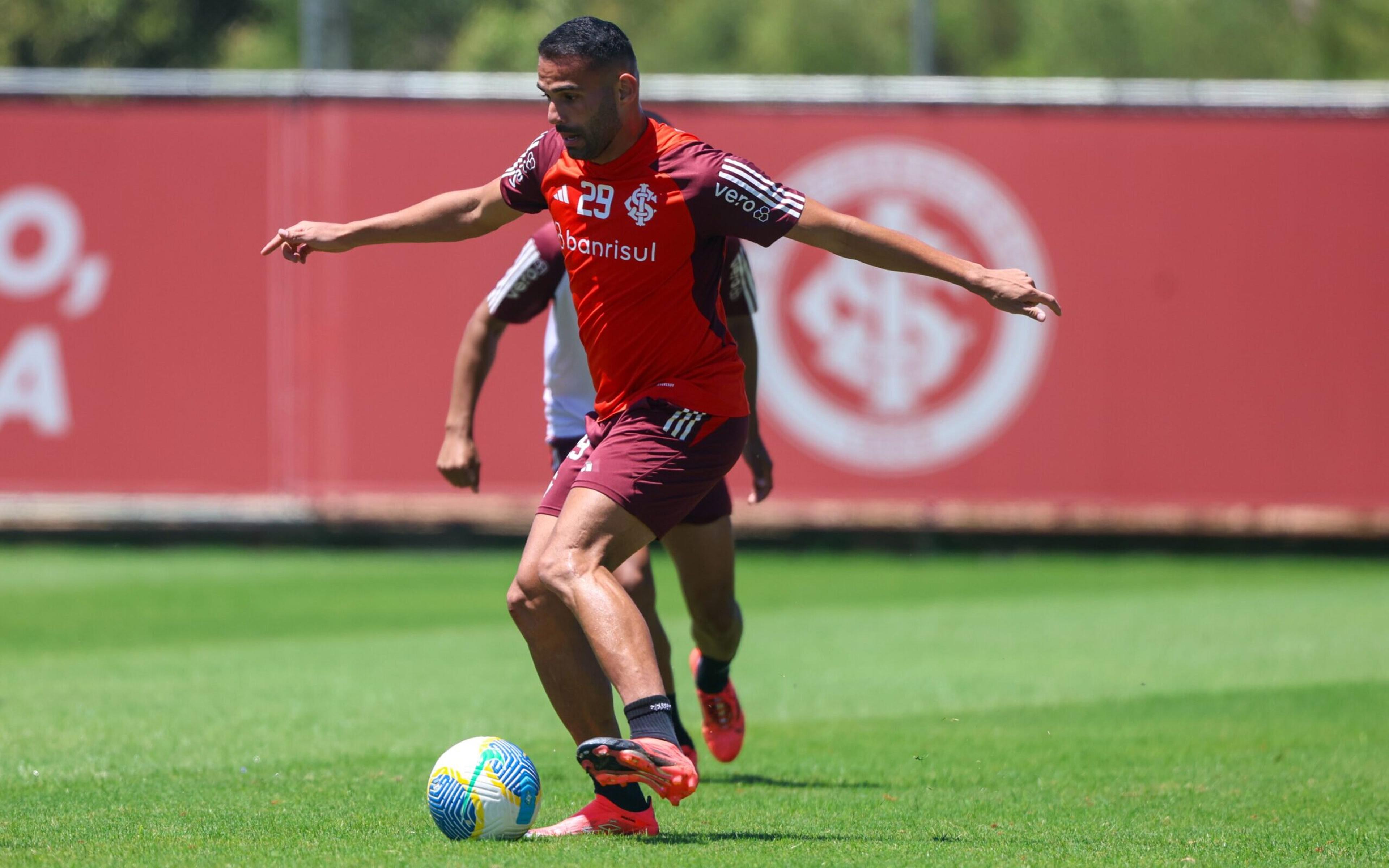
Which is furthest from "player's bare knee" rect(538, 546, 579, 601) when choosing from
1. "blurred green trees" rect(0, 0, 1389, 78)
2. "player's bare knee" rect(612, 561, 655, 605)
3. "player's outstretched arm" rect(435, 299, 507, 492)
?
"blurred green trees" rect(0, 0, 1389, 78)

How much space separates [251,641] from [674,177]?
310 inches

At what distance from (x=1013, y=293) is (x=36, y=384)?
14809 mm

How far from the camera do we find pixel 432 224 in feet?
19.7

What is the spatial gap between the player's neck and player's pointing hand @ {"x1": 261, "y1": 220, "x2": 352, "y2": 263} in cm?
101

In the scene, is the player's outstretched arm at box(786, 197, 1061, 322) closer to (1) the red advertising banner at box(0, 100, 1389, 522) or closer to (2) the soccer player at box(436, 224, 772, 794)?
(2) the soccer player at box(436, 224, 772, 794)

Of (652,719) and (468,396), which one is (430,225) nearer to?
(468,396)

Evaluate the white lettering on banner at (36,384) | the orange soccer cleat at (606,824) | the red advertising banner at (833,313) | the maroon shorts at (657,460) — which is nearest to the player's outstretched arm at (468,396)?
the maroon shorts at (657,460)

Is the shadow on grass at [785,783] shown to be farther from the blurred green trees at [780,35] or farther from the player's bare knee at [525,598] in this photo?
the blurred green trees at [780,35]

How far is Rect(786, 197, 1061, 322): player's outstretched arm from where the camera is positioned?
5.43m

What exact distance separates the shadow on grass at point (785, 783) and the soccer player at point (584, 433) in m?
0.13

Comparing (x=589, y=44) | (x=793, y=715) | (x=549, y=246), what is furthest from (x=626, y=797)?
(x=793, y=715)

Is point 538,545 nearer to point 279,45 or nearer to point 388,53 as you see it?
point 388,53

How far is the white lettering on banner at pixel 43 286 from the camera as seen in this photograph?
17.9 meters

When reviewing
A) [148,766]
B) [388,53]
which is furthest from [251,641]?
[388,53]
